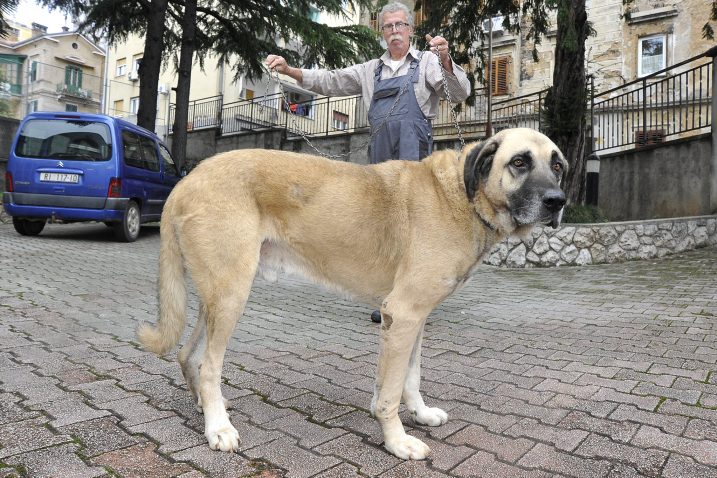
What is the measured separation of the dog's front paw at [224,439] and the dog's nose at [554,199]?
1796 millimetres

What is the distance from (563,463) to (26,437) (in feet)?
7.86

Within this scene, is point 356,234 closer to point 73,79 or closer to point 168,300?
point 168,300

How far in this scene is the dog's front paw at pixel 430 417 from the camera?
2744 millimetres

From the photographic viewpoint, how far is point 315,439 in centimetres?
252

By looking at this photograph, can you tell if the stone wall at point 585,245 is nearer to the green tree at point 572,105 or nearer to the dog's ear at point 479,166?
the green tree at point 572,105

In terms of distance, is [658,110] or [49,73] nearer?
[658,110]

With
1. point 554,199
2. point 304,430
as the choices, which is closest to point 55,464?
point 304,430

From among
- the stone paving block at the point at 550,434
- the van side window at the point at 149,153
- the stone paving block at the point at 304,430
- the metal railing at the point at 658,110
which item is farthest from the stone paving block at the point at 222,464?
the metal railing at the point at 658,110

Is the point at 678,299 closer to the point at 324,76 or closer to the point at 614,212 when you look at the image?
the point at 324,76

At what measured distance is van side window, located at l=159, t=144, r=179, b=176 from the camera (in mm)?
12055

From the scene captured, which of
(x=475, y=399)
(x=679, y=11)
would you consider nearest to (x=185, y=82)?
(x=475, y=399)

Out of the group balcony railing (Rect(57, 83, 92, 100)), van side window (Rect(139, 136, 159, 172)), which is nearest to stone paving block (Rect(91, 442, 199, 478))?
van side window (Rect(139, 136, 159, 172))

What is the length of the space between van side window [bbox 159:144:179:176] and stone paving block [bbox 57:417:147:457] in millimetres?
10212

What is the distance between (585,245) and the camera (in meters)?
9.20
